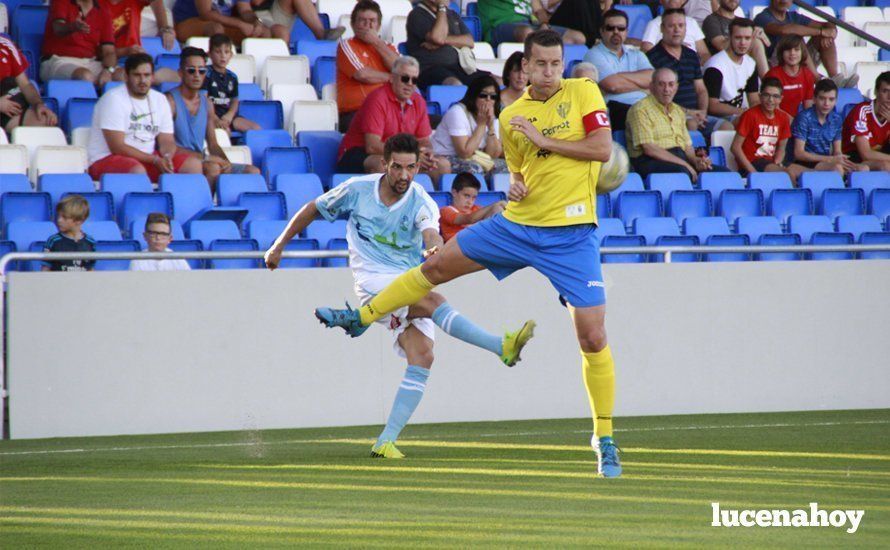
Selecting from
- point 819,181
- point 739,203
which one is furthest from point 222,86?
point 819,181

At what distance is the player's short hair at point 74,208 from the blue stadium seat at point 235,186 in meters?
1.83

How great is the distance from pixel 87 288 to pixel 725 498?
5.68m

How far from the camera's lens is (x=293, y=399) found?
426 inches

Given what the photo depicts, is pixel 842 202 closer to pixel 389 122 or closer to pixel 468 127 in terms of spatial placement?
pixel 468 127

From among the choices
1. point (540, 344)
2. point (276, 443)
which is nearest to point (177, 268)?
point (276, 443)

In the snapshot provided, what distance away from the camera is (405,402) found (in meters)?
8.55

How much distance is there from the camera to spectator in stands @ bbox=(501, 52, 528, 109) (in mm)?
13562

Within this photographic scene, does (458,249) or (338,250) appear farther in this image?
(338,250)

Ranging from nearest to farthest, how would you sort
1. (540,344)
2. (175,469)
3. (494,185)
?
1. (175,469)
2. (540,344)
3. (494,185)

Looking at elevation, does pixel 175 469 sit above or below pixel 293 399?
above

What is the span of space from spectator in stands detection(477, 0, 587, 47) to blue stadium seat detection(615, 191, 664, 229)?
129 inches

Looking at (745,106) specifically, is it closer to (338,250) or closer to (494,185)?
(494,185)

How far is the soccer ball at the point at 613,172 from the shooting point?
745 centimetres

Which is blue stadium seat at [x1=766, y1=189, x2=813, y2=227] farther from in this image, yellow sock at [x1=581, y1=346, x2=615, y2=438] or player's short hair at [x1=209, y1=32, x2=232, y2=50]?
yellow sock at [x1=581, y1=346, x2=615, y2=438]
